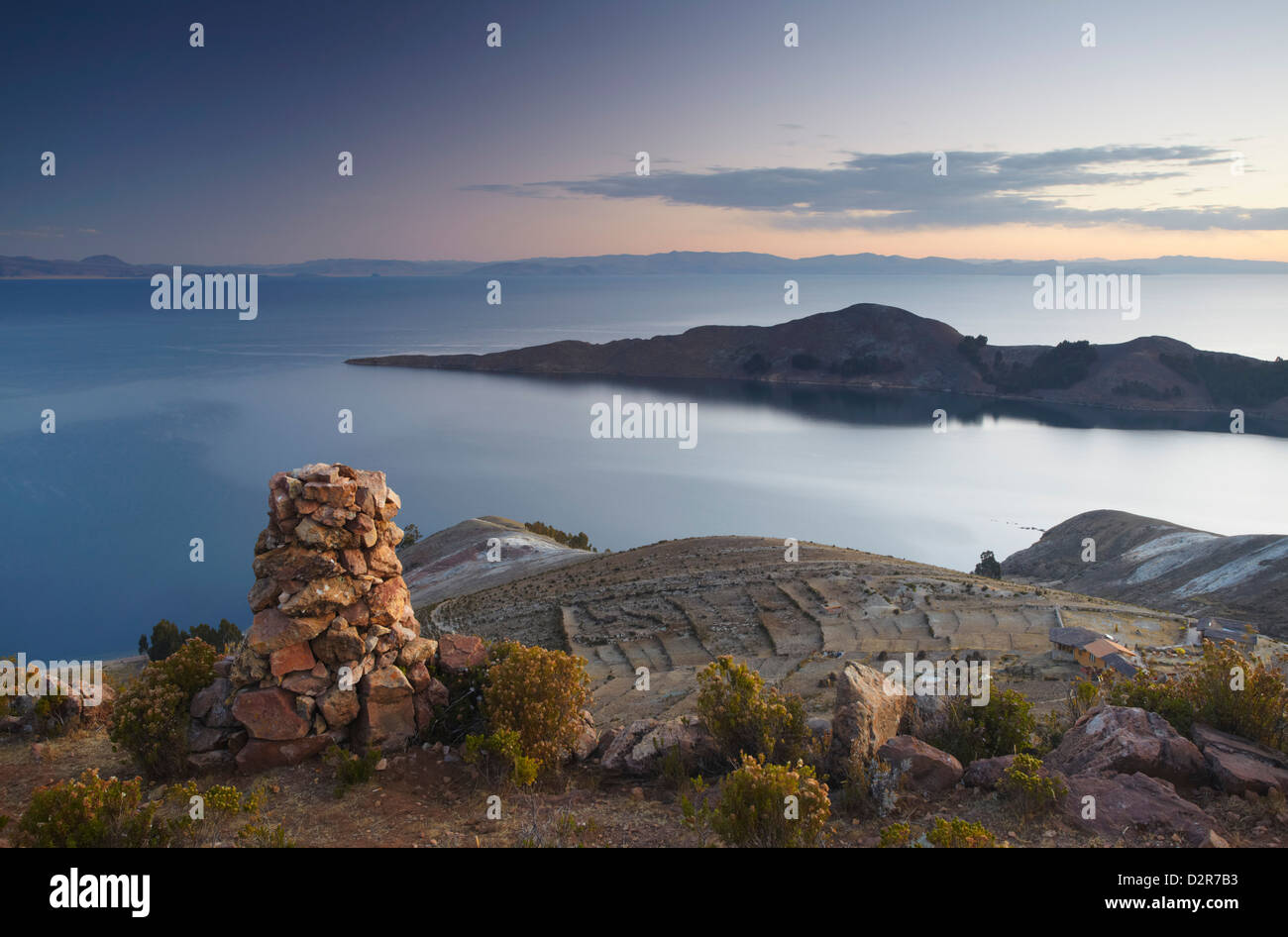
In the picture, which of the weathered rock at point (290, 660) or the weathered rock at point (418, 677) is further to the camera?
the weathered rock at point (418, 677)

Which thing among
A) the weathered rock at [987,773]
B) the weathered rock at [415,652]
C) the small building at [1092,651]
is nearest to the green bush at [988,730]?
the weathered rock at [987,773]

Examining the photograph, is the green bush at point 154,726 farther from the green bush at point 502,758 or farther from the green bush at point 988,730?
the green bush at point 988,730

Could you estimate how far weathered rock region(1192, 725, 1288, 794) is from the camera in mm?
8281

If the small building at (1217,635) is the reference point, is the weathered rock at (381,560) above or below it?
above

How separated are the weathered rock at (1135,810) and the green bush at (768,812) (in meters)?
2.62

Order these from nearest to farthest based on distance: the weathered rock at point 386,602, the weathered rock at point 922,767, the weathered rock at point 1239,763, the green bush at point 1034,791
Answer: the green bush at point 1034,791 < the weathered rock at point 1239,763 < the weathered rock at point 922,767 < the weathered rock at point 386,602

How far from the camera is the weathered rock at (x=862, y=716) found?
9.31 m

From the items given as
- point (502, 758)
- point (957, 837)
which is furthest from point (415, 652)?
point (957, 837)

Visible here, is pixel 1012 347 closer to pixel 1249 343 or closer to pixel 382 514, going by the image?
pixel 1249 343

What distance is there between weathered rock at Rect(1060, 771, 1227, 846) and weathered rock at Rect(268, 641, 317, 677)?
8835 mm

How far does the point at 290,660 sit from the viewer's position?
33.6 feet

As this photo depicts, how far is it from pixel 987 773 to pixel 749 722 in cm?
274

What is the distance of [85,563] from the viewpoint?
222 feet

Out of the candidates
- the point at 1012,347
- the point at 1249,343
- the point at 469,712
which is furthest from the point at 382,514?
the point at 1249,343
